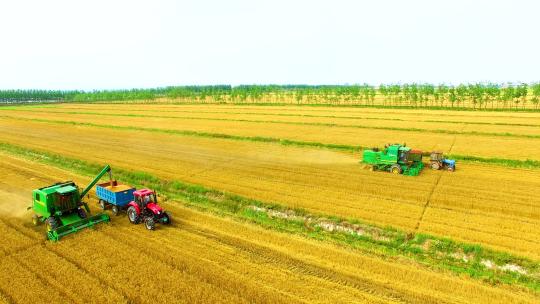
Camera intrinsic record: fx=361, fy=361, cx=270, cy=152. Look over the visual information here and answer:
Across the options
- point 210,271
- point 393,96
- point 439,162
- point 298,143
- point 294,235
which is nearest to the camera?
point 210,271

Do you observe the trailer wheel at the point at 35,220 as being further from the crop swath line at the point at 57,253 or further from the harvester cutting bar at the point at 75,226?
the harvester cutting bar at the point at 75,226

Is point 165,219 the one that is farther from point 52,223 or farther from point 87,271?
point 52,223

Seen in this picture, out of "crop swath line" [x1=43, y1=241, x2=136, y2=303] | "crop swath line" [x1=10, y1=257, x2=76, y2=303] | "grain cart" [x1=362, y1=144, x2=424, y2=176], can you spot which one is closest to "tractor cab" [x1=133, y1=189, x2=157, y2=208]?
"crop swath line" [x1=43, y1=241, x2=136, y2=303]

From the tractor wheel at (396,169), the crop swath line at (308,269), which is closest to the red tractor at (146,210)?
the crop swath line at (308,269)

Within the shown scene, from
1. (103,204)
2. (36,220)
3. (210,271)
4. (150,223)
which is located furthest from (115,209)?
(210,271)

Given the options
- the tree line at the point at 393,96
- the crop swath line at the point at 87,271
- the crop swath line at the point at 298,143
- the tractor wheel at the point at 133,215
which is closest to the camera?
the crop swath line at the point at 87,271

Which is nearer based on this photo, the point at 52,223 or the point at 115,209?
the point at 52,223

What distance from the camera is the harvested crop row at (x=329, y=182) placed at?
1758 centimetres

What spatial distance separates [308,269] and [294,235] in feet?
9.56

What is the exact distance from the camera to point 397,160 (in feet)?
84.6

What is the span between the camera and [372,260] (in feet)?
46.2

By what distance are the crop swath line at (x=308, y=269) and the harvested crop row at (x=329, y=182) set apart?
4887 millimetres

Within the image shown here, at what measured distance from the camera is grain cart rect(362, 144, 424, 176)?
2562 cm

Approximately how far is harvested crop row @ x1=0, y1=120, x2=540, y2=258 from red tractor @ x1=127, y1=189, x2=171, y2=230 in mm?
5839
